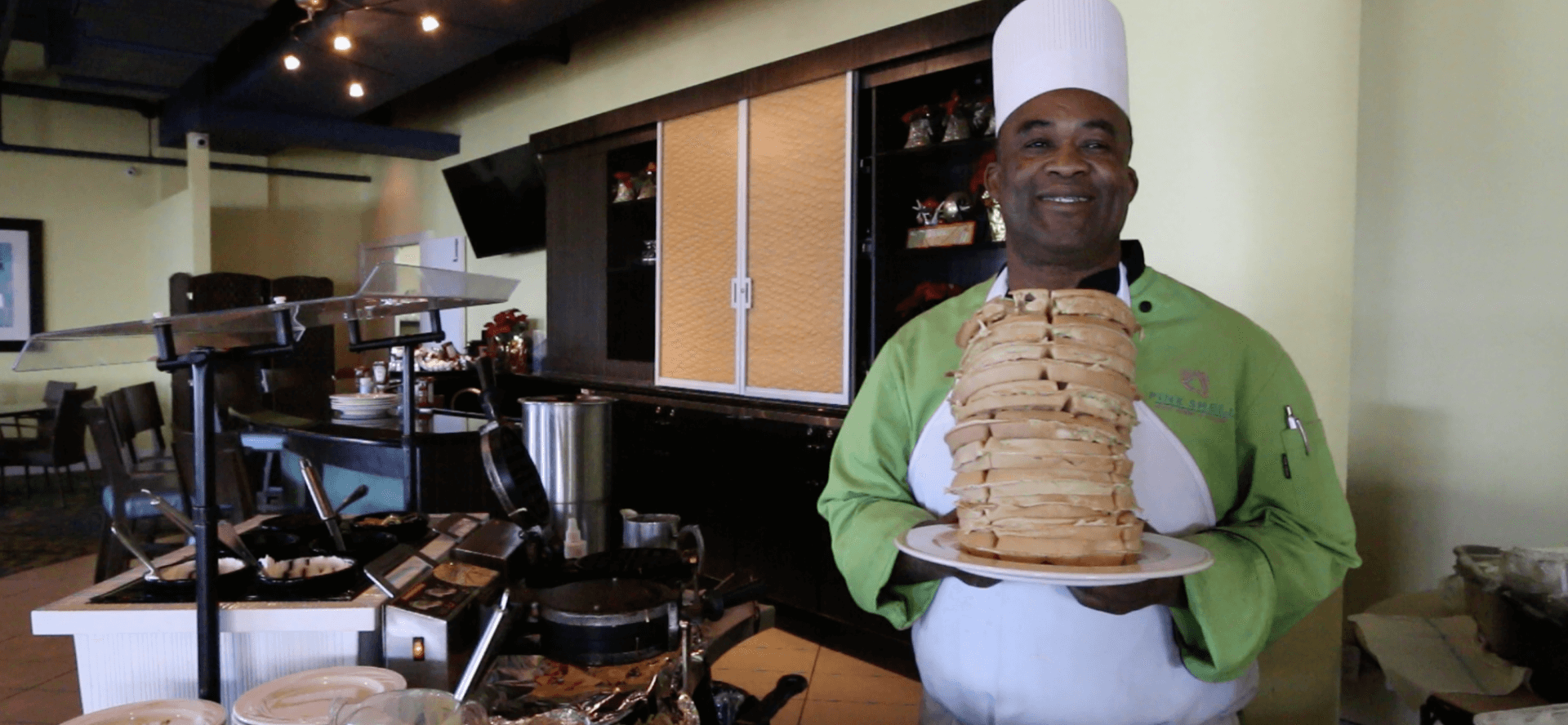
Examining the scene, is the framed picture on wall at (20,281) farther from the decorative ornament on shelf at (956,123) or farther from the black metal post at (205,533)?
the black metal post at (205,533)

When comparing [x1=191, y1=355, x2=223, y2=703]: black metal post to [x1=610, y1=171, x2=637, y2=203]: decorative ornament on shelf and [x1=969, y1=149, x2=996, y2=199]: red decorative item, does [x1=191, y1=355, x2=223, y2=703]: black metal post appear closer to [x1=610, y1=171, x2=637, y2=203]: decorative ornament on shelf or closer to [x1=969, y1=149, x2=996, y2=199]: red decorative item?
[x1=969, y1=149, x2=996, y2=199]: red decorative item

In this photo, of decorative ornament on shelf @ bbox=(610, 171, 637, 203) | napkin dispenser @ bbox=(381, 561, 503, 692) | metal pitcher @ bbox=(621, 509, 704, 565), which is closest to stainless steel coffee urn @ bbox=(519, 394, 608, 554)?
metal pitcher @ bbox=(621, 509, 704, 565)

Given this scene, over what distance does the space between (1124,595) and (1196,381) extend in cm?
36

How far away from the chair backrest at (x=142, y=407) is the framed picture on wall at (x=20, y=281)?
6.21 ft

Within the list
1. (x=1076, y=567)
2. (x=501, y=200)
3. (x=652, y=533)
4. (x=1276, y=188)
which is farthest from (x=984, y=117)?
(x=501, y=200)

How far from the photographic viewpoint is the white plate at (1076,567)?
886mm

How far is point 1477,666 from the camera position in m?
1.75

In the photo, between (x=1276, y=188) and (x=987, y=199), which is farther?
(x=987, y=199)

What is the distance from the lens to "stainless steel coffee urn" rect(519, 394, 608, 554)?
2.31 meters

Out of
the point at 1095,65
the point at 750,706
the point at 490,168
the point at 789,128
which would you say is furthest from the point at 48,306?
the point at 1095,65

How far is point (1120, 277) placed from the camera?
4.16 ft

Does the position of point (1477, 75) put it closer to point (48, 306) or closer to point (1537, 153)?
point (1537, 153)

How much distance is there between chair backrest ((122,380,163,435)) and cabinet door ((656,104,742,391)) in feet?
13.3

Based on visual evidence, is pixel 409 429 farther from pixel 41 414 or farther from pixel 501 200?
pixel 41 414
